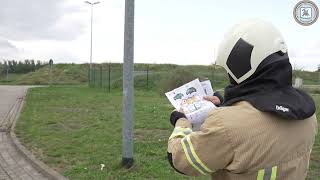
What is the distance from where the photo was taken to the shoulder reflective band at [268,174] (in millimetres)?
2303

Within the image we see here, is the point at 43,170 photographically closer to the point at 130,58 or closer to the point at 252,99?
the point at 130,58

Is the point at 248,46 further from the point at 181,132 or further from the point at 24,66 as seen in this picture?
the point at 24,66

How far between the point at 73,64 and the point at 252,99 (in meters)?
72.1

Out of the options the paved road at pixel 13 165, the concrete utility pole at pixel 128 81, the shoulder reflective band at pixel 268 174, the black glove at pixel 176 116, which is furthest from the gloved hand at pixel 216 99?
the paved road at pixel 13 165

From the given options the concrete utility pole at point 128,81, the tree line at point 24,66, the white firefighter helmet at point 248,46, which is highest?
the white firefighter helmet at point 248,46

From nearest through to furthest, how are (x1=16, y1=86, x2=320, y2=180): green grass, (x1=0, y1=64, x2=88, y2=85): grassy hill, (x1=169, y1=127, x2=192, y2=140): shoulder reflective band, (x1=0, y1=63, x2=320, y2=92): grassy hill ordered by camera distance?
1. (x1=169, y1=127, x2=192, y2=140): shoulder reflective band
2. (x1=16, y1=86, x2=320, y2=180): green grass
3. (x1=0, y1=63, x2=320, y2=92): grassy hill
4. (x1=0, y1=64, x2=88, y2=85): grassy hill

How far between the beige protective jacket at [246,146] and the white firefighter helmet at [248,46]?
153mm

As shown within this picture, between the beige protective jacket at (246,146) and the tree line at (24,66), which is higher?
the beige protective jacket at (246,146)

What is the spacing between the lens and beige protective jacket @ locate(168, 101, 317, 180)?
7.39 ft

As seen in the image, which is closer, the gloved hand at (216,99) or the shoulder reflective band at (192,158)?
the shoulder reflective band at (192,158)

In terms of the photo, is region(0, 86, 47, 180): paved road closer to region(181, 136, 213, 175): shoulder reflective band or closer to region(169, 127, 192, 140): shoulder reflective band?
region(169, 127, 192, 140): shoulder reflective band

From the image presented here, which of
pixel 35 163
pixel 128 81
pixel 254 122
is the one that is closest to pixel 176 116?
pixel 254 122

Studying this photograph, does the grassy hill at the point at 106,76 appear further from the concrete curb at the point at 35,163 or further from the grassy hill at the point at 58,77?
the concrete curb at the point at 35,163

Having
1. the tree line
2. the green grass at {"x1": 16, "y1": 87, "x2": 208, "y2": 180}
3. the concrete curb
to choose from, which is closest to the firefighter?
the green grass at {"x1": 16, "y1": 87, "x2": 208, "y2": 180}
